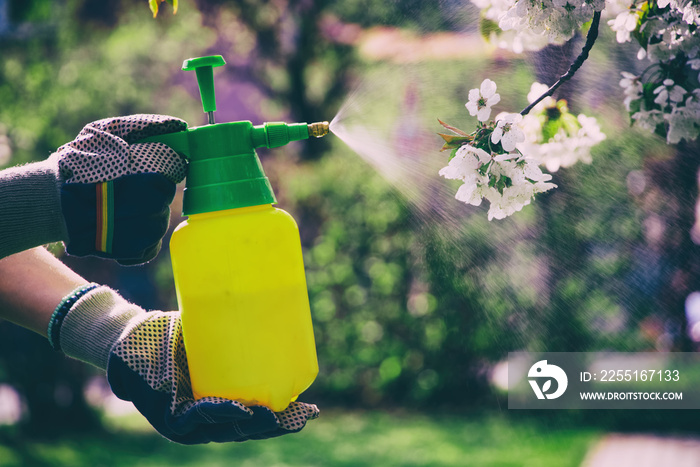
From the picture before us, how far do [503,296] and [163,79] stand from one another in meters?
5.45

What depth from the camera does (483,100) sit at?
1527mm

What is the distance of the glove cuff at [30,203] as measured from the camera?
1.40m

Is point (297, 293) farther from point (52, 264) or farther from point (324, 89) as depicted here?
point (324, 89)

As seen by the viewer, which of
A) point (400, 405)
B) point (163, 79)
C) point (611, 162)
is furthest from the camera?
point (163, 79)

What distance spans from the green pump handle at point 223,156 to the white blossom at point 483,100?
361 millimetres

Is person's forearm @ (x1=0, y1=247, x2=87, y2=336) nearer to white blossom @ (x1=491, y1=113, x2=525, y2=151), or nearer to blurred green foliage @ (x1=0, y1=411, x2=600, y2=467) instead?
Result: white blossom @ (x1=491, y1=113, x2=525, y2=151)

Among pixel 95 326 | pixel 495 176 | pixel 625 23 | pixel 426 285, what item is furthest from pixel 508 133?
pixel 426 285


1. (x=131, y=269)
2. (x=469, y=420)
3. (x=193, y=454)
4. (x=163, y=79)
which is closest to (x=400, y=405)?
(x=469, y=420)

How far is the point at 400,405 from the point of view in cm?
590

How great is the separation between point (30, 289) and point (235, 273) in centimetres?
59

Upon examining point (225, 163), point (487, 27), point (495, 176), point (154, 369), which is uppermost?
point (487, 27)

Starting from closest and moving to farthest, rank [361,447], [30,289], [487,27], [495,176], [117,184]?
[117,184]
[495,176]
[30,289]
[487,27]
[361,447]

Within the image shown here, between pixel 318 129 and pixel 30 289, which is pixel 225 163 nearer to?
pixel 318 129

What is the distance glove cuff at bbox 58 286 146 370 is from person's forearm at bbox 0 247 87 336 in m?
A: 0.09
